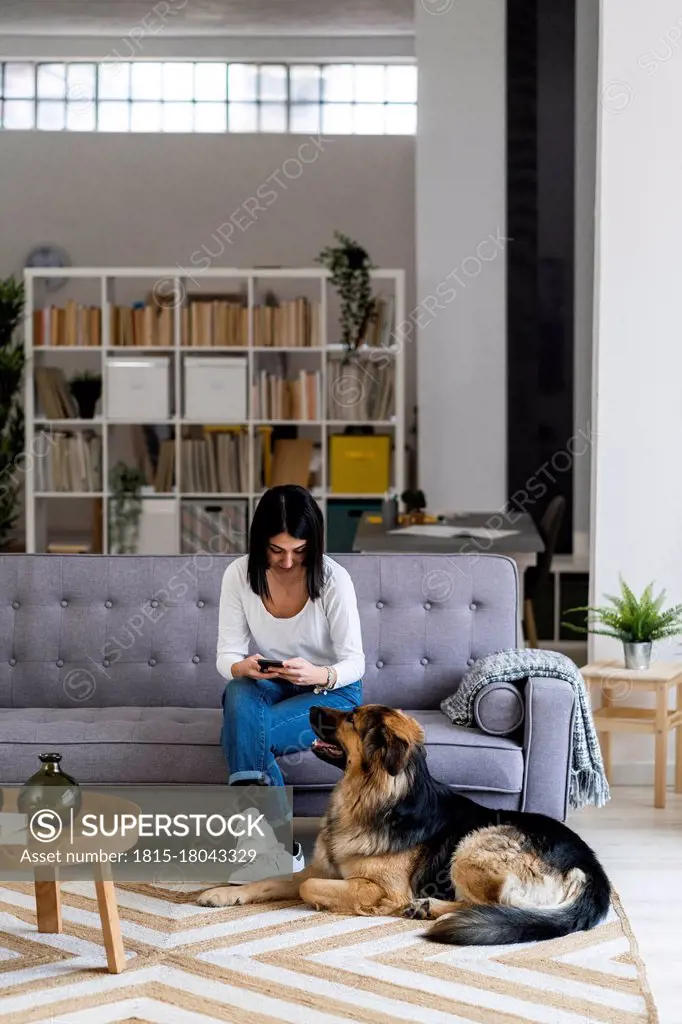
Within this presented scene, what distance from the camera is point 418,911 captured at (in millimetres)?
2893

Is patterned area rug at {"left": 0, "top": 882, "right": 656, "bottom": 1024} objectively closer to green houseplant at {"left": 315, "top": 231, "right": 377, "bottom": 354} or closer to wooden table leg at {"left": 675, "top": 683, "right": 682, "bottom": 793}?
wooden table leg at {"left": 675, "top": 683, "right": 682, "bottom": 793}

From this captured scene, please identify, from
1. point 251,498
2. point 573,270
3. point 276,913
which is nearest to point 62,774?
point 276,913

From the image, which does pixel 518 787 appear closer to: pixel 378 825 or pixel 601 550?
pixel 378 825

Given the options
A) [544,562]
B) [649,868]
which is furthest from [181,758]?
[544,562]

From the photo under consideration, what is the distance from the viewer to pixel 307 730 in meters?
3.26

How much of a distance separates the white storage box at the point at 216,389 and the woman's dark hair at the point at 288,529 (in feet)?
12.4

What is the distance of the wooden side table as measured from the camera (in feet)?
12.9

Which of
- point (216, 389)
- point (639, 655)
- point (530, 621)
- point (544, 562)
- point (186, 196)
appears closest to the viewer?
point (639, 655)

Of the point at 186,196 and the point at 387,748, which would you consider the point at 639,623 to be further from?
the point at 186,196

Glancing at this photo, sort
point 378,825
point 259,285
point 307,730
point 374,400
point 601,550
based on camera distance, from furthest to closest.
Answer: point 259,285 → point 374,400 → point 601,550 → point 307,730 → point 378,825

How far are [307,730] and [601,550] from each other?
58.3 inches

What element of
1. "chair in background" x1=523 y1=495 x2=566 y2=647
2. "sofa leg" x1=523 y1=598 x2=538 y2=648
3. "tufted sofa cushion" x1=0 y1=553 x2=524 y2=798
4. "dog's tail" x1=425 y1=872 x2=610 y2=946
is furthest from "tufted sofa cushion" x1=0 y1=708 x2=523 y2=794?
"sofa leg" x1=523 y1=598 x2=538 y2=648

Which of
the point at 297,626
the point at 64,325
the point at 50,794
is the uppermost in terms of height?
the point at 64,325

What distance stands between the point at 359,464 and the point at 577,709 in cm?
378
